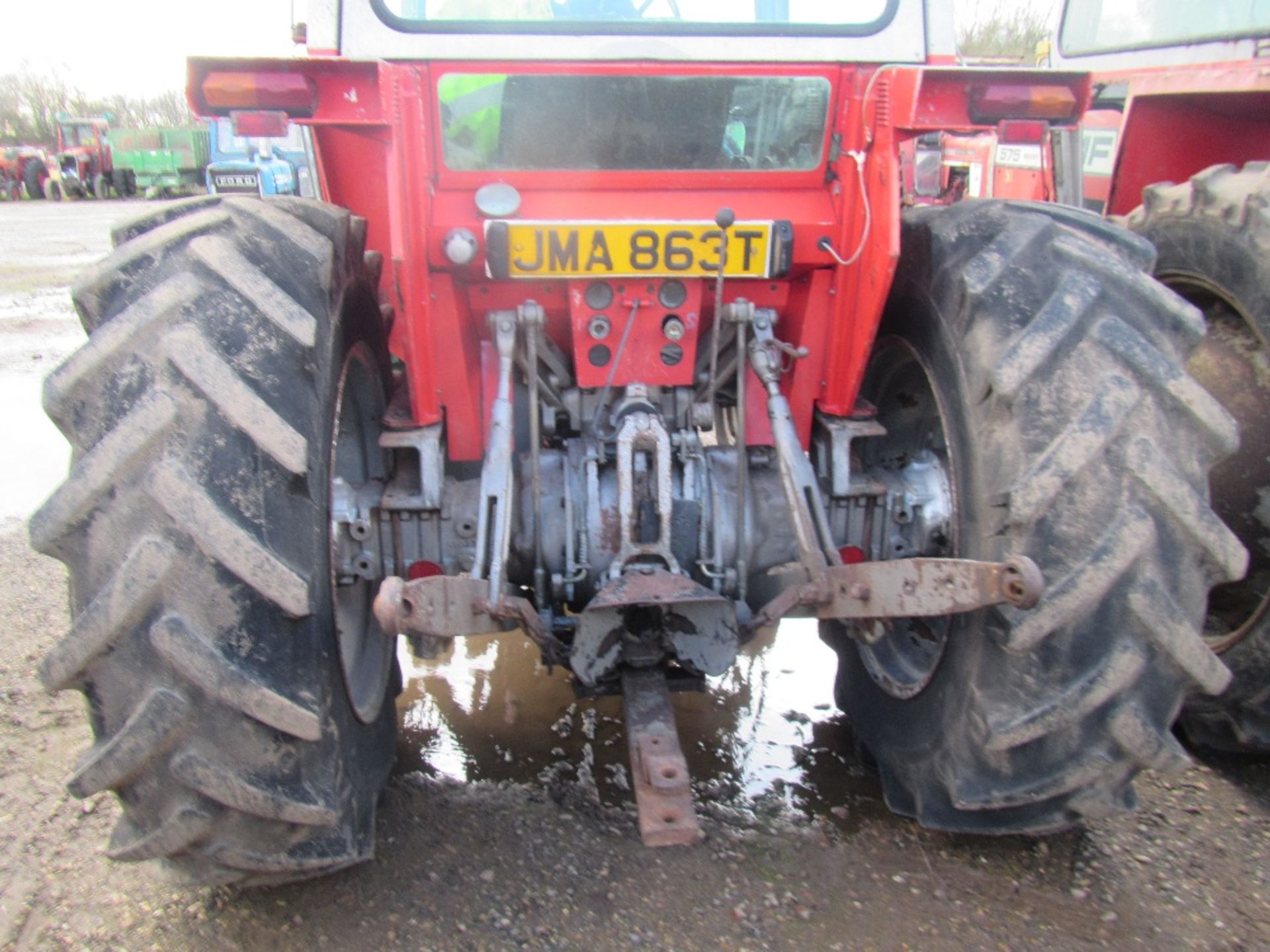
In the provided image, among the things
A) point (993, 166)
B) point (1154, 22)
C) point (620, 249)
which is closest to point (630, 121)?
point (620, 249)

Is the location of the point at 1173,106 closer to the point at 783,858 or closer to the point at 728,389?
the point at 728,389

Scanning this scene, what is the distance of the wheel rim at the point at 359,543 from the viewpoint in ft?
7.91

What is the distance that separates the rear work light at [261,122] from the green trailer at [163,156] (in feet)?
88.3

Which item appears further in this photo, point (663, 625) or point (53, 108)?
point (53, 108)

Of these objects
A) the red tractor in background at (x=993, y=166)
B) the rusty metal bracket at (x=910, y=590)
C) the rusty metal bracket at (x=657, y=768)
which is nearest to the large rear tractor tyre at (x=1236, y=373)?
the red tractor in background at (x=993, y=166)

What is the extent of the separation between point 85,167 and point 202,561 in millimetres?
32914

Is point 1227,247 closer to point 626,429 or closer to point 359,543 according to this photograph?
point 626,429

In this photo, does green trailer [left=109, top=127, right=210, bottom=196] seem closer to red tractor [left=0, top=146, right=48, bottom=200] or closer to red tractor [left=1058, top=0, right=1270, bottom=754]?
red tractor [left=0, top=146, right=48, bottom=200]

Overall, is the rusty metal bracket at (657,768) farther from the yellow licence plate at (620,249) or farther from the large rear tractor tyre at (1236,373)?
the large rear tractor tyre at (1236,373)

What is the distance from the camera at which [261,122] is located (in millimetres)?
2199

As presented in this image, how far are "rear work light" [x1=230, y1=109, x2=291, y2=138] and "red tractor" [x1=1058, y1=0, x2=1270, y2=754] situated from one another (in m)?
2.12

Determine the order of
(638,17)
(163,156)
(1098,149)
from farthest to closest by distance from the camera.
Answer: (163,156), (1098,149), (638,17)

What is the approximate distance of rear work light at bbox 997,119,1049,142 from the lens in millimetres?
2318

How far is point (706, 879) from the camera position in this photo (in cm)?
239
